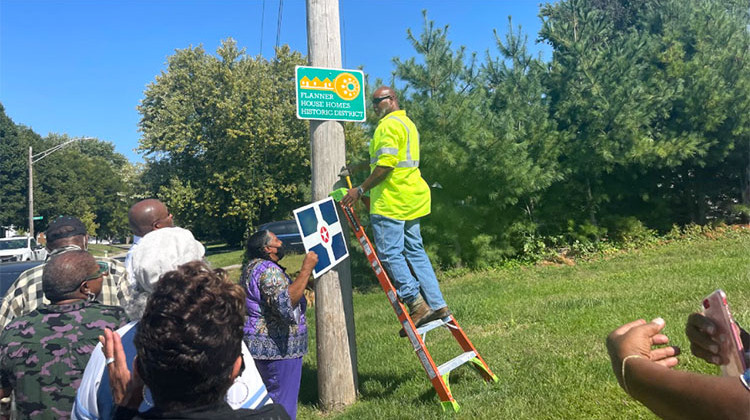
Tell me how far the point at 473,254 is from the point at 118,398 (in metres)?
9.77

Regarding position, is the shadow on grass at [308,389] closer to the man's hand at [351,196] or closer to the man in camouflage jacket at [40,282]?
the man's hand at [351,196]

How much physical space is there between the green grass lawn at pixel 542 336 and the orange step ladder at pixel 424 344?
0.38ft

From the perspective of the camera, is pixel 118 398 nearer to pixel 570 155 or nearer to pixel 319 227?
pixel 319 227

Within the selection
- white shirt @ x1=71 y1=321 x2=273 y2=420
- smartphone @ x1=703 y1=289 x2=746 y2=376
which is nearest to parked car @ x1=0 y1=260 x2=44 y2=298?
white shirt @ x1=71 y1=321 x2=273 y2=420

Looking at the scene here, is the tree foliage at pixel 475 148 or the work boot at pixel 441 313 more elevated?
the tree foliage at pixel 475 148

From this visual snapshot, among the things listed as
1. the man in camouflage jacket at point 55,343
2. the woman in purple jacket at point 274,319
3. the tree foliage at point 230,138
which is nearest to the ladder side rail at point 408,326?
the woman in purple jacket at point 274,319

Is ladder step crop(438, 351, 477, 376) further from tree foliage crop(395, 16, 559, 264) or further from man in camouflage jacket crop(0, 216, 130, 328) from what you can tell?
tree foliage crop(395, 16, 559, 264)

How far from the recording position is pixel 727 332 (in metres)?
1.27

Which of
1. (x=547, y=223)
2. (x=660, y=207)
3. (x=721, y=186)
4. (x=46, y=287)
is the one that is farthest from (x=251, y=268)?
(x=721, y=186)

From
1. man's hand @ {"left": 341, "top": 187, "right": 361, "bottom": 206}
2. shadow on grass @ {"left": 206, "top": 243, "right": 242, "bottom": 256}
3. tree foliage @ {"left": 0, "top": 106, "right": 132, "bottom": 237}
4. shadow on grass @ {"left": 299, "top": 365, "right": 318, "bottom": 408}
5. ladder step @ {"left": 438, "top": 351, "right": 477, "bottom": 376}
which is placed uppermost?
tree foliage @ {"left": 0, "top": 106, "right": 132, "bottom": 237}

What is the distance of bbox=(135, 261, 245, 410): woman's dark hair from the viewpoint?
159 cm

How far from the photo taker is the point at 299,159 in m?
29.3

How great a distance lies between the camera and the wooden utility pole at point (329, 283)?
4570 mm

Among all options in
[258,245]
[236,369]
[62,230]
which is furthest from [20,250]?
[236,369]
